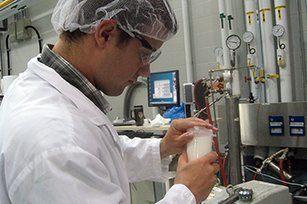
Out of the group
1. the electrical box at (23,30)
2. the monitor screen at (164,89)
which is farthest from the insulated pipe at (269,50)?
the electrical box at (23,30)

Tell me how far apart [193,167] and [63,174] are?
40 cm

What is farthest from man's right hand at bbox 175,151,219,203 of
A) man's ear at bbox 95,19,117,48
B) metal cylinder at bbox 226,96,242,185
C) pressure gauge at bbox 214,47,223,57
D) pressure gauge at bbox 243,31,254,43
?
pressure gauge at bbox 214,47,223,57

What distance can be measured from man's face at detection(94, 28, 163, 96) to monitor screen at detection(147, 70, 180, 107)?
160 centimetres

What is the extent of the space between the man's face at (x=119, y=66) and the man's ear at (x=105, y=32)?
0.09ft

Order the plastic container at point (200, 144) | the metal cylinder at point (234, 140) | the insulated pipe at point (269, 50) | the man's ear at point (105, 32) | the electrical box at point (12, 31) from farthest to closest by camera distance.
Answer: the electrical box at point (12, 31) < the insulated pipe at point (269, 50) < the metal cylinder at point (234, 140) < the plastic container at point (200, 144) < the man's ear at point (105, 32)

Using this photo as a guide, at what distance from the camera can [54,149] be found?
0.52 metres

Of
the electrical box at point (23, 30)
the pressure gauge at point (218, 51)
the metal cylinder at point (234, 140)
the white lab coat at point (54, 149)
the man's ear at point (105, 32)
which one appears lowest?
the metal cylinder at point (234, 140)

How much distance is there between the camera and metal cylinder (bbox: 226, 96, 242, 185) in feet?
5.88

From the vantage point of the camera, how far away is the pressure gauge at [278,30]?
2.12 meters

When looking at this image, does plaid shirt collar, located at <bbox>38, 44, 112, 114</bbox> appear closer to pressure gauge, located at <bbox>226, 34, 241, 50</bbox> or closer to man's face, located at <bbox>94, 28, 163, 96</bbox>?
man's face, located at <bbox>94, 28, 163, 96</bbox>

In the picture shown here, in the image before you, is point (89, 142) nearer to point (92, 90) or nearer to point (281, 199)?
point (92, 90)

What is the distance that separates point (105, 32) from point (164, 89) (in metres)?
1.79

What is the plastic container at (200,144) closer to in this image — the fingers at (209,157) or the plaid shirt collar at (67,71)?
the fingers at (209,157)

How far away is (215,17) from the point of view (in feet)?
8.91
